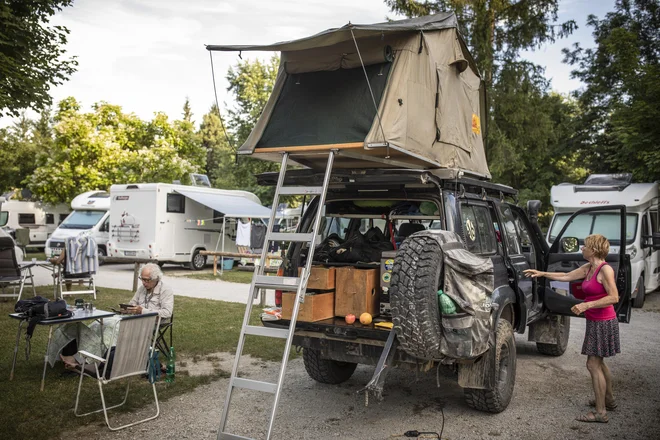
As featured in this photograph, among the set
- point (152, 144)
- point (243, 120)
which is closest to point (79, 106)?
point (152, 144)

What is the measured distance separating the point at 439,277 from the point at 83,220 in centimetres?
1851

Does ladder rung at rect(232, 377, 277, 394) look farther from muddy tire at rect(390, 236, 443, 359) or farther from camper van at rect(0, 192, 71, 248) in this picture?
camper van at rect(0, 192, 71, 248)

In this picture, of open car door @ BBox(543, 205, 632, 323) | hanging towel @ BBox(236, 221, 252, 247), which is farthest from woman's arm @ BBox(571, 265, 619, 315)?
hanging towel @ BBox(236, 221, 252, 247)

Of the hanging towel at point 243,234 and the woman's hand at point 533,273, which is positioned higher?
the hanging towel at point 243,234

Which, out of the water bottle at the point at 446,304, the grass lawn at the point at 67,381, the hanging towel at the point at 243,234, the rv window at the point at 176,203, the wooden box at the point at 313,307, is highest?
the rv window at the point at 176,203

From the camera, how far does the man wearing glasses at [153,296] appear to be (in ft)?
21.4

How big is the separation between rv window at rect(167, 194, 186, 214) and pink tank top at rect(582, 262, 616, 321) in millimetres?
14107

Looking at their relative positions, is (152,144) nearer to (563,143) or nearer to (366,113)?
(563,143)

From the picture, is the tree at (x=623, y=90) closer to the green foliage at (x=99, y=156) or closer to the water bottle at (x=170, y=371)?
the water bottle at (x=170, y=371)

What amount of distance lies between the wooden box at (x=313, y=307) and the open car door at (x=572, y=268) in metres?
2.47

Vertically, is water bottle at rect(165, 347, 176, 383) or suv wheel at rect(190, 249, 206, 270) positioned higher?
suv wheel at rect(190, 249, 206, 270)

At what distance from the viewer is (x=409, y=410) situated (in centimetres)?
550

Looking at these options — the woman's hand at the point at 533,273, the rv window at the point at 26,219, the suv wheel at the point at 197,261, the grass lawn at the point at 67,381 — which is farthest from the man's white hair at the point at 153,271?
the rv window at the point at 26,219

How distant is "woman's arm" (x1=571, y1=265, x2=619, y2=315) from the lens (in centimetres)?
521
